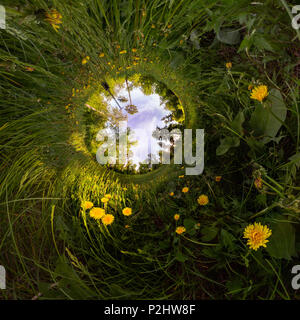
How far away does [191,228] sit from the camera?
80 cm

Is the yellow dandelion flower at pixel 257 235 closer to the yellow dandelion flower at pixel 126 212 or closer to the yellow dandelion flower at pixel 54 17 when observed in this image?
the yellow dandelion flower at pixel 126 212

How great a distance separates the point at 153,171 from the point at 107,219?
255 mm

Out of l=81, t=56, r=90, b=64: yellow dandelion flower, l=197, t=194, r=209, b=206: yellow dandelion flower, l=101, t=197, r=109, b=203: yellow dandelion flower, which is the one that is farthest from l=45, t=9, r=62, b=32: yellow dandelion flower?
l=197, t=194, r=209, b=206: yellow dandelion flower

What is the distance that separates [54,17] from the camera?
79 centimetres

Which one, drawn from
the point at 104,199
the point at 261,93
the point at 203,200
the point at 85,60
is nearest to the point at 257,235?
the point at 203,200

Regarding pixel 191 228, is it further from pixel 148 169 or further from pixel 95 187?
pixel 95 187

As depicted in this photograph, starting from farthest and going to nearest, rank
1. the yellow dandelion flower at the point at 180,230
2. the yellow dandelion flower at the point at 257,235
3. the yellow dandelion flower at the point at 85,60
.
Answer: the yellow dandelion flower at the point at 85,60
the yellow dandelion flower at the point at 180,230
the yellow dandelion flower at the point at 257,235

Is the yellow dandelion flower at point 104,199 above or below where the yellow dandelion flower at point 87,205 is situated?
above

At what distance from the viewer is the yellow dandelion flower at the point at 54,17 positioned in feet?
2.52

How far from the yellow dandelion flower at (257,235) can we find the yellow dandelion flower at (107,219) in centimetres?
44

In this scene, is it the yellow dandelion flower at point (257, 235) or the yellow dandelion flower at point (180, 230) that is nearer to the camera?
the yellow dandelion flower at point (257, 235)

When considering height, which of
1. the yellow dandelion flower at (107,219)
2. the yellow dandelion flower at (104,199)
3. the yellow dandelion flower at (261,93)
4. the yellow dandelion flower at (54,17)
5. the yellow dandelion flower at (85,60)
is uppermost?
the yellow dandelion flower at (54,17)

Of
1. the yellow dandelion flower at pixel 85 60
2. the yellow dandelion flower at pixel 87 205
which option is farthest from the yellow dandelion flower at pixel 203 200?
the yellow dandelion flower at pixel 85 60

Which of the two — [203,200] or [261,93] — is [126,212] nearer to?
[203,200]
